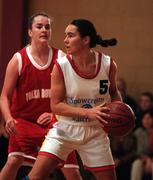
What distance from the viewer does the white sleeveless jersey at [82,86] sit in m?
4.50

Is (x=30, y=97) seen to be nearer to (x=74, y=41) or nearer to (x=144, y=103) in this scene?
(x=74, y=41)

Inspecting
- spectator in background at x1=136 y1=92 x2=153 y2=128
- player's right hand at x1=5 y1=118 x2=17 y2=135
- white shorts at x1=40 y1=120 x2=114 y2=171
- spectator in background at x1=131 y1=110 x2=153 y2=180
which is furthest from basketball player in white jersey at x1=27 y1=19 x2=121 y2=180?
spectator in background at x1=136 y1=92 x2=153 y2=128

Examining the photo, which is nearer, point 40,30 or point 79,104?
point 79,104

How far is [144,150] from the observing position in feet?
23.2

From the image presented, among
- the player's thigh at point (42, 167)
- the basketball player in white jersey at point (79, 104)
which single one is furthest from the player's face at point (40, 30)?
the player's thigh at point (42, 167)

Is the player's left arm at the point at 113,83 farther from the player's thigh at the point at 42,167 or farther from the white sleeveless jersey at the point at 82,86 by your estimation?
the player's thigh at the point at 42,167

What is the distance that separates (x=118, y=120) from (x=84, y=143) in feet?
1.00

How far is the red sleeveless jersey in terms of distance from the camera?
17.2 feet

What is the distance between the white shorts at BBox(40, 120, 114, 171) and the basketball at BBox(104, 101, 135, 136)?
0.13 metres

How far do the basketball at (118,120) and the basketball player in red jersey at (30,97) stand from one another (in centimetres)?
85

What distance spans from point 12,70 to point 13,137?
21.9 inches

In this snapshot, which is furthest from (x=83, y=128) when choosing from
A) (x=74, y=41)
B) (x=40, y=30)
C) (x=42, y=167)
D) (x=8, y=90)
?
(x=40, y=30)

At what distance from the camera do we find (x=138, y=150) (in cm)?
708

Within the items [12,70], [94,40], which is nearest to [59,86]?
[94,40]
